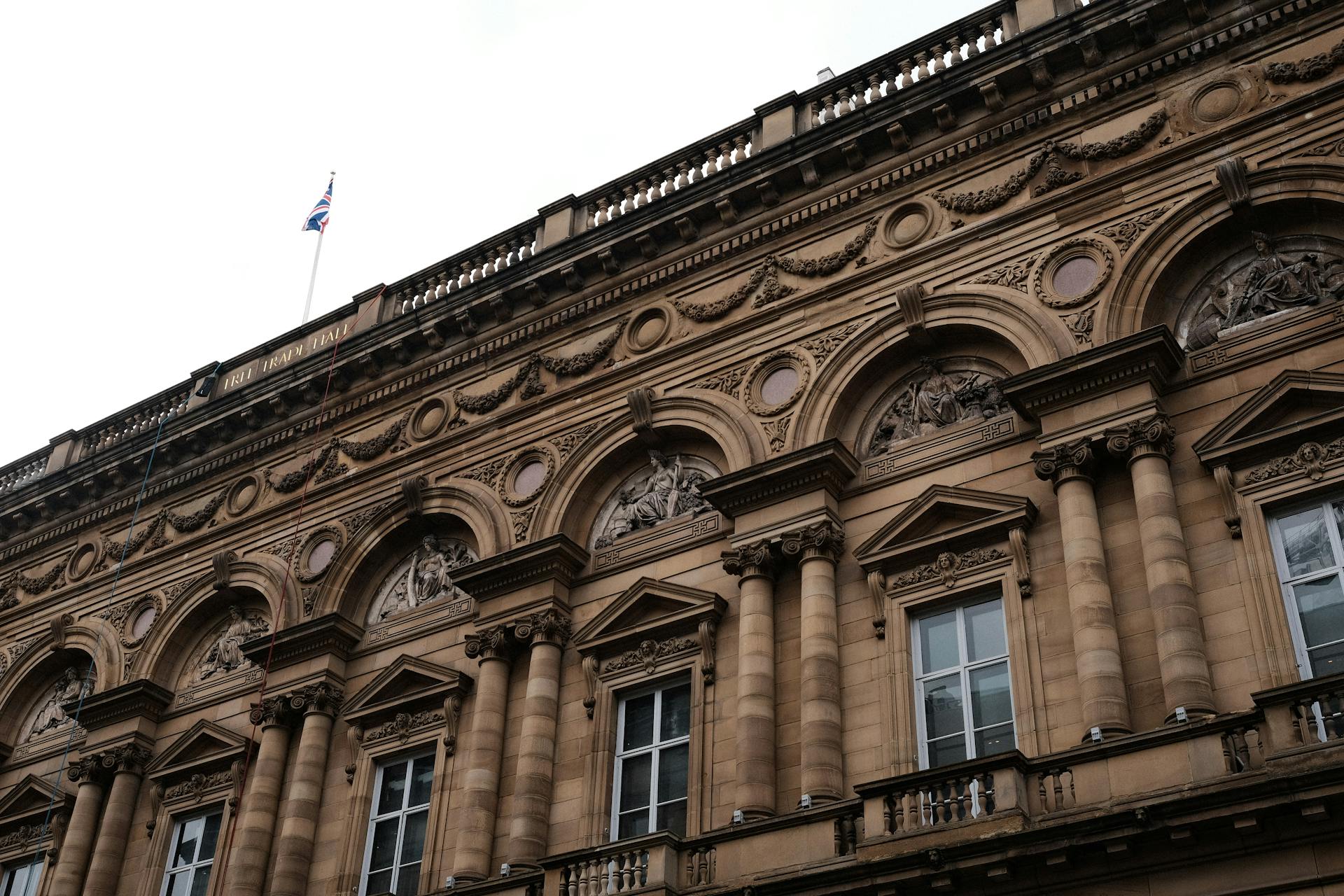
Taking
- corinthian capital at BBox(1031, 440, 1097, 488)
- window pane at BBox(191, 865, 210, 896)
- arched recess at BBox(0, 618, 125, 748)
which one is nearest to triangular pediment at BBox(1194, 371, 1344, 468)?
corinthian capital at BBox(1031, 440, 1097, 488)

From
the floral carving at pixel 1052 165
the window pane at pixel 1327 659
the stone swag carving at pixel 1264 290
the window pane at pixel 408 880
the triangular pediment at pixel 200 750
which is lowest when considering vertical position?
the window pane at pixel 408 880

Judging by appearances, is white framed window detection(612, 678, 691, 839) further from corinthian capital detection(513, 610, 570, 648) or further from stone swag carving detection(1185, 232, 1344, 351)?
stone swag carving detection(1185, 232, 1344, 351)

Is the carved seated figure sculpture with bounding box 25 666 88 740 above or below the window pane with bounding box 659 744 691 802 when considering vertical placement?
above

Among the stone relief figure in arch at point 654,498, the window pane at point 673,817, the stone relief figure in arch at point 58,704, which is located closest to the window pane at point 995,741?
the window pane at point 673,817

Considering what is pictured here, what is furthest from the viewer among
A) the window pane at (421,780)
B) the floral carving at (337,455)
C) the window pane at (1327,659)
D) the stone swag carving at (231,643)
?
the stone swag carving at (231,643)

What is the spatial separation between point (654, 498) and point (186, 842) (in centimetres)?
954

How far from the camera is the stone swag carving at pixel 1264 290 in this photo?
18594 mm

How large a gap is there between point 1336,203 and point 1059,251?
11.3 feet

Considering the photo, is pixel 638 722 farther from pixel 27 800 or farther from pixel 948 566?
pixel 27 800

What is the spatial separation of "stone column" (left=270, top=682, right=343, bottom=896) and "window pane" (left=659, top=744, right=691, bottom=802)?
6.07 m

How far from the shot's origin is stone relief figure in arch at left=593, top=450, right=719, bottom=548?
22516 mm

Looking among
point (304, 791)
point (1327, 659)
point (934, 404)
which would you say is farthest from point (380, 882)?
point (1327, 659)

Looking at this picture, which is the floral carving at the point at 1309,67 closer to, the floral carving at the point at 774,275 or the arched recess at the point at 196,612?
the floral carving at the point at 774,275

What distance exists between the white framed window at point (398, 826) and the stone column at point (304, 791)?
105 centimetres
